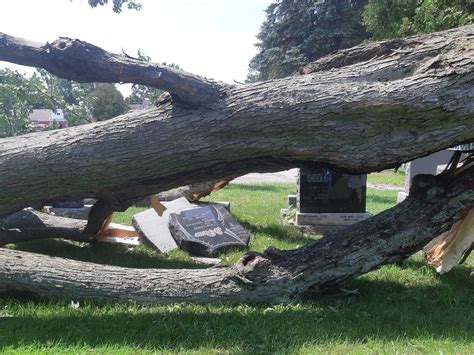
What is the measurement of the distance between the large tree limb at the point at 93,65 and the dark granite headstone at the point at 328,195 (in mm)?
4221

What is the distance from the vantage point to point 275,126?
418cm

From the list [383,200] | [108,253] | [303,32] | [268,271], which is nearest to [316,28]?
[303,32]

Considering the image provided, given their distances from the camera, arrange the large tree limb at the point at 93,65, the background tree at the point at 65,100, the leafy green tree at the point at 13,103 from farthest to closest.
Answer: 1. the background tree at the point at 65,100
2. the leafy green tree at the point at 13,103
3. the large tree limb at the point at 93,65

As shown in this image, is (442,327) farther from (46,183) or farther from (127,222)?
(127,222)

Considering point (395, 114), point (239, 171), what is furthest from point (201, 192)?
point (395, 114)

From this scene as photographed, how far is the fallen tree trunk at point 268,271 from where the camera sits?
14.0 ft

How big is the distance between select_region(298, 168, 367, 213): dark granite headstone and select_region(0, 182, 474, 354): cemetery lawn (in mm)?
3126

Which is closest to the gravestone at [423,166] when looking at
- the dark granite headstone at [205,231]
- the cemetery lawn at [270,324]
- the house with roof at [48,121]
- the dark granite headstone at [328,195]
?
the dark granite headstone at [328,195]

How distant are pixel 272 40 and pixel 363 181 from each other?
998 inches

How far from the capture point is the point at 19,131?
11.5 meters

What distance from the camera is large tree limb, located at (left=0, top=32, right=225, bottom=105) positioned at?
4203mm

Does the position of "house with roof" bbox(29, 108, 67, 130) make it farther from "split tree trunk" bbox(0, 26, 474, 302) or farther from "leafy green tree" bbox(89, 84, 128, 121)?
"split tree trunk" bbox(0, 26, 474, 302)

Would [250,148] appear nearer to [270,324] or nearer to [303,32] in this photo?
[270,324]

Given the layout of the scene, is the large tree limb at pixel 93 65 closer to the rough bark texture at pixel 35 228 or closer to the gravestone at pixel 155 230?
the rough bark texture at pixel 35 228
